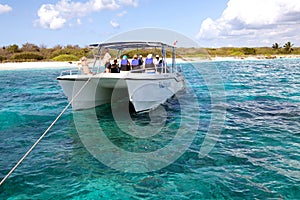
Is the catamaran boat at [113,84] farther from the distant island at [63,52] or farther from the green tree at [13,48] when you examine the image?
the green tree at [13,48]

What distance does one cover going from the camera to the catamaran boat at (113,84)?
9.34m

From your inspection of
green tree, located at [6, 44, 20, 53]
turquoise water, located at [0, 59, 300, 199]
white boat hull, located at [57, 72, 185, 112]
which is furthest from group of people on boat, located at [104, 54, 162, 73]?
green tree, located at [6, 44, 20, 53]

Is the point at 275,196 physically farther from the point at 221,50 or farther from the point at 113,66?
the point at 221,50

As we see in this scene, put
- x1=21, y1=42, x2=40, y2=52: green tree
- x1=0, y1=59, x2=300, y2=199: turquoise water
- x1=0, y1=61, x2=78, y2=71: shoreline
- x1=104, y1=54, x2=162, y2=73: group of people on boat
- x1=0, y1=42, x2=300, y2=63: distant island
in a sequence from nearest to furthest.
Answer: x1=0, y1=59, x2=300, y2=199: turquoise water → x1=104, y1=54, x2=162, y2=73: group of people on boat → x1=0, y1=61, x2=78, y2=71: shoreline → x1=0, y1=42, x2=300, y2=63: distant island → x1=21, y1=42, x2=40, y2=52: green tree

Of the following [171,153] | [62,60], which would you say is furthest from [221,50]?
[171,153]

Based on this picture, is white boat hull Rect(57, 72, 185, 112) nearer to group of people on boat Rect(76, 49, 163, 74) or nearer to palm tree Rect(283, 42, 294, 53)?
group of people on boat Rect(76, 49, 163, 74)

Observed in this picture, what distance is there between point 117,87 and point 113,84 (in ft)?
1.54

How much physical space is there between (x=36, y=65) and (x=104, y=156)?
4816 centimetres

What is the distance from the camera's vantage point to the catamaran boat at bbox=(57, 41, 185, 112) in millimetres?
9336

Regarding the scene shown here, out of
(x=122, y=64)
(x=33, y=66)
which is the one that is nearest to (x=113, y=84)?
(x=122, y=64)

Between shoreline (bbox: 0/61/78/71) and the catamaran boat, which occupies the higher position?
shoreline (bbox: 0/61/78/71)

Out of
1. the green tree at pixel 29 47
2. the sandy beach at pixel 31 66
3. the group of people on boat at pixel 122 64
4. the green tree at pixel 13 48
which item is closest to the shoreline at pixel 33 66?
the sandy beach at pixel 31 66

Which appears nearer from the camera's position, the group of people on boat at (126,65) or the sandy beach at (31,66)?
the group of people on boat at (126,65)

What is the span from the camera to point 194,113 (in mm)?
10883
